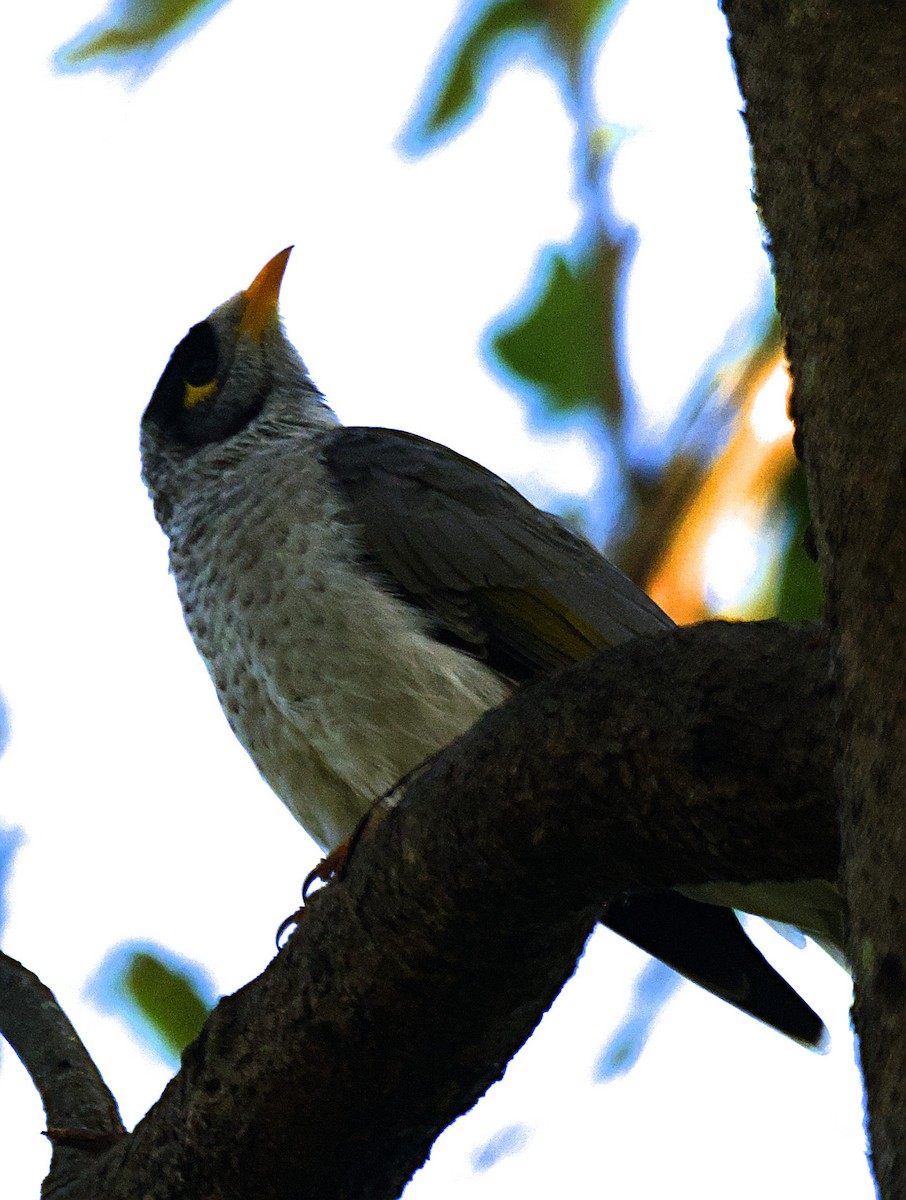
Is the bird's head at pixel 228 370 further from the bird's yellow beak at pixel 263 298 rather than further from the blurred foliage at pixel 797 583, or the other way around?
the blurred foliage at pixel 797 583

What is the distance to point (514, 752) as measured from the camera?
2.36 m

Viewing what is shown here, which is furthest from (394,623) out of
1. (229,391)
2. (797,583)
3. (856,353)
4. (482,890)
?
(856,353)

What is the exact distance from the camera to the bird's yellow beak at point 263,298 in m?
5.82

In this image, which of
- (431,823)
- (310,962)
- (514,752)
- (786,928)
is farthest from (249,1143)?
(786,928)

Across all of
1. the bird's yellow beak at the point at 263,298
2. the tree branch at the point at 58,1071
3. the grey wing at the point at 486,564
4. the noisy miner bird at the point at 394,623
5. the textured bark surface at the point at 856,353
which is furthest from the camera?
the bird's yellow beak at the point at 263,298

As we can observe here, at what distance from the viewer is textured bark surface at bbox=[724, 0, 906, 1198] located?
1314mm

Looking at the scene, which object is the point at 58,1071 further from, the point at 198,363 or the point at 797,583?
the point at 198,363

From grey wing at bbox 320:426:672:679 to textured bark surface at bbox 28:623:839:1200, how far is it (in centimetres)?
121

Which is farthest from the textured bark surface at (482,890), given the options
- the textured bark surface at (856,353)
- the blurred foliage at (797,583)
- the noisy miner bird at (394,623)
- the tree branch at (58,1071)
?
the blurred foliage at (797,583)

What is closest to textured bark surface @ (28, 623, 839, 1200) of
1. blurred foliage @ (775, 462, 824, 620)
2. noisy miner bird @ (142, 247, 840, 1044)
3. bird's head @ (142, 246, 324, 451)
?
noisy miner bird @ (142, 247, 840, 1044)

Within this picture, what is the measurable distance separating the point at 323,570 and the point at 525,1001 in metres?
1.61

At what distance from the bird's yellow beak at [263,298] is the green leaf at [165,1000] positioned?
8.27 ft

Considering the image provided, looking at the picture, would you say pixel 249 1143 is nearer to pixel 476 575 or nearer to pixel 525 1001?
pixel 525 1001

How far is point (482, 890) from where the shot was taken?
8.01ft
